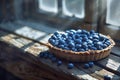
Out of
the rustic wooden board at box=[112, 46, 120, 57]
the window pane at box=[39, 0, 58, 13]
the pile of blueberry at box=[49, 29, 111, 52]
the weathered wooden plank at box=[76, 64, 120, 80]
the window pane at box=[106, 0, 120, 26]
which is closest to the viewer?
the weathered wooden plank at box=[76, 64, 120, 80]

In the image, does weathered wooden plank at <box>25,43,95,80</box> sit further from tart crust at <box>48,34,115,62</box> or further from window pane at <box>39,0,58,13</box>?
window pane at <box>39,0,58,13</box>

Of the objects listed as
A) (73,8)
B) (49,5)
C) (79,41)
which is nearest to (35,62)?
(79,41)

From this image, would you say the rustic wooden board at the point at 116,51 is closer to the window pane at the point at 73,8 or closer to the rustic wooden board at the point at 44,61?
the rustic wooden board at the point at 44,61

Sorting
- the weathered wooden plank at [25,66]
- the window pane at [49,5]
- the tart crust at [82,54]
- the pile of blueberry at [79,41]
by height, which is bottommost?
the weathered wooden plank at [25,66]

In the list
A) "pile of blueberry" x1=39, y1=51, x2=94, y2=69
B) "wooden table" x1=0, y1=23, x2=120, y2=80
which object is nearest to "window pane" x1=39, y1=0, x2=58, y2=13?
"wooden table" x1=0, y1=23, x2=120, y2=80

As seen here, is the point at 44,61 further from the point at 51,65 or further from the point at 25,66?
the point at 25,66

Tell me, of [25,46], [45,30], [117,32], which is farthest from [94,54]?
[45,30]

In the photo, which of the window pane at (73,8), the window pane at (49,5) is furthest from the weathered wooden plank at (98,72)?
the window pane at (49,5)
